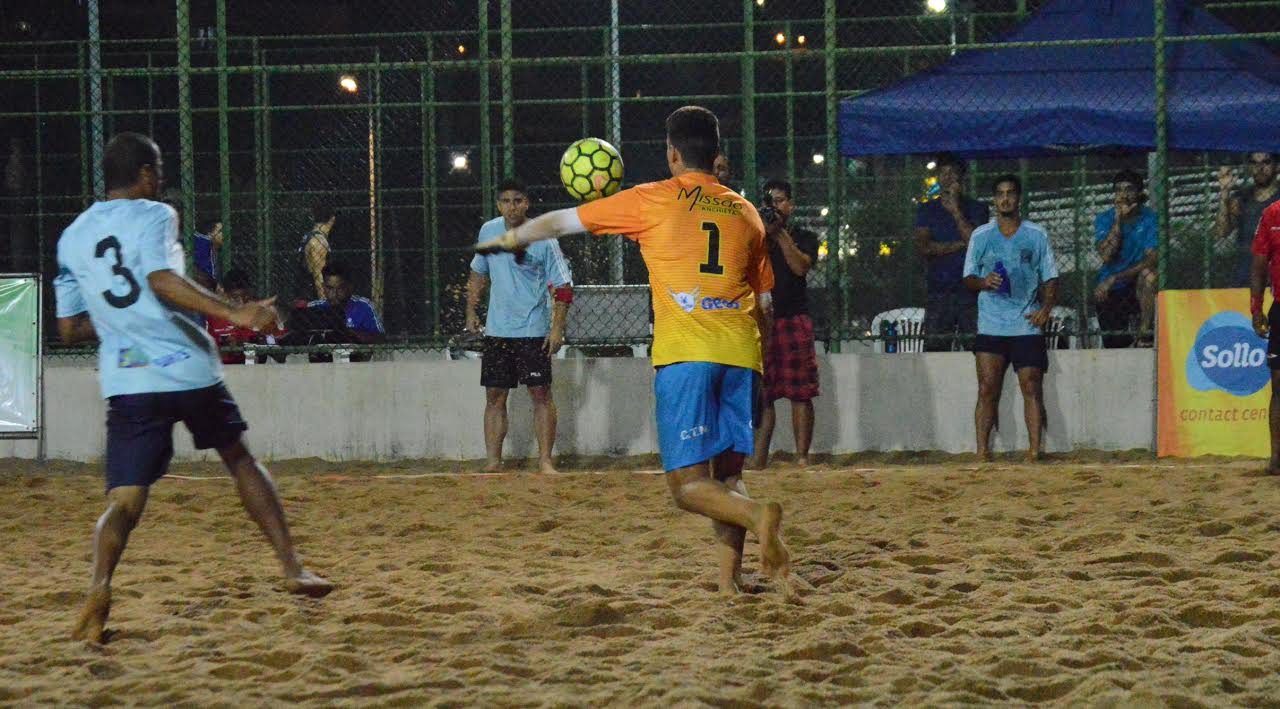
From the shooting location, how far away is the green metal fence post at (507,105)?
12.2 m

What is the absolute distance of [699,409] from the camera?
233 inches

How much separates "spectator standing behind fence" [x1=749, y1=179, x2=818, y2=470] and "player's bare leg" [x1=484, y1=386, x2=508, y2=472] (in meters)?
1.78

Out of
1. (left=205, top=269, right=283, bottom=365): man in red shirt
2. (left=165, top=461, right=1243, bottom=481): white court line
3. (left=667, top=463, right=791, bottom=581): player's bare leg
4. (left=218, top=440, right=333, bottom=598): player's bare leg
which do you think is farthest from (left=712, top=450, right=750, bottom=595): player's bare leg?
(left=205, top=269, right=283, bottom=365): man in red shirt

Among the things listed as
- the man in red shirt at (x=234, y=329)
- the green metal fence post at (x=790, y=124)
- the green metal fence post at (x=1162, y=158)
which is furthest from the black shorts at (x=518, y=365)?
the green metal fence post at (x=1162, y=158)

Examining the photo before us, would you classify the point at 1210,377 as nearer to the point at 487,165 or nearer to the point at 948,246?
the point at 948,246

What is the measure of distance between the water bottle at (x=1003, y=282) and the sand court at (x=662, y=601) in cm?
189

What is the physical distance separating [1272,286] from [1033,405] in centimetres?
196

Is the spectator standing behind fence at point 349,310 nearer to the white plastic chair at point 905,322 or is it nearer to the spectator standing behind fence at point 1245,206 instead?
the white plastic chair at point 905,322

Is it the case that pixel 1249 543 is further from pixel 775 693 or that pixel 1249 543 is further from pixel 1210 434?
pixel 1210 434

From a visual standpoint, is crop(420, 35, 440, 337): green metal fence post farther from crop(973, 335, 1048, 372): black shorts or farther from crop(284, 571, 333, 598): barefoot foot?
crop(284, 571, 333, 598): barefoot foot

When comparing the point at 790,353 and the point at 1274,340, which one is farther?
the point at 790,353

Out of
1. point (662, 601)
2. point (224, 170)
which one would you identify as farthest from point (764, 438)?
point (662, 601)

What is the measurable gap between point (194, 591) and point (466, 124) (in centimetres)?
864

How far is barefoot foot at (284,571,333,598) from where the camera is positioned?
6090 millimetres
